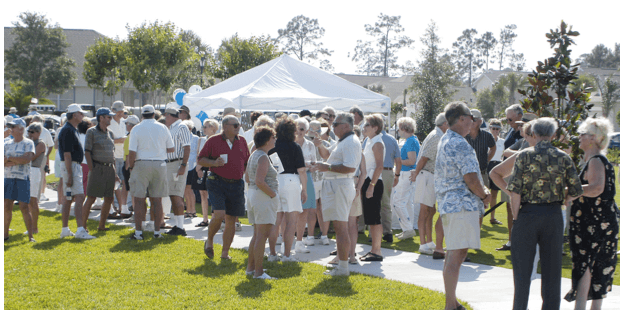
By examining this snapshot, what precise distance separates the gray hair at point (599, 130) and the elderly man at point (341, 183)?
227 centimetres

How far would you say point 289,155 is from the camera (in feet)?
19.4

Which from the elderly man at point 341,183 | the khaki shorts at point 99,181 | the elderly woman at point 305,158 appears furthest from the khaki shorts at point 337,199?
the khaki shorts at point 99,181

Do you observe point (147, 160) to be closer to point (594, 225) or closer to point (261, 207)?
point (261, 207)

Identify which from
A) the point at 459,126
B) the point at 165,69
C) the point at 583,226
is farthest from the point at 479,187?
the point at 165,69

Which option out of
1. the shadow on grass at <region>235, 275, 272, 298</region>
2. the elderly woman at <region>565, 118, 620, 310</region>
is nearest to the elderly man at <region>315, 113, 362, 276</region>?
the shadow on grass at <region>235, 275, 272, 298</region>

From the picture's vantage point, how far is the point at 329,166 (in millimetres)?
5762

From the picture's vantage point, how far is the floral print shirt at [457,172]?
427 centimetres

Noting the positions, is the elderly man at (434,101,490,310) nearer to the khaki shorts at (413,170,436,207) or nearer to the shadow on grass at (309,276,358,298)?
the shadow on grass at (309,276,358,298)

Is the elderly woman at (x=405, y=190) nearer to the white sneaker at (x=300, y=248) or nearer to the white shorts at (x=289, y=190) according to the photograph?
the white sneaker at (x=300, y=248)

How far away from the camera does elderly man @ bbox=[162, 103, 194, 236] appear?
325 inches

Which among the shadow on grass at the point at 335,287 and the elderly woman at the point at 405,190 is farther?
the elderly woman at the point at 405,190

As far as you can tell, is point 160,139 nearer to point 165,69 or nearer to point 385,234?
point 385,234

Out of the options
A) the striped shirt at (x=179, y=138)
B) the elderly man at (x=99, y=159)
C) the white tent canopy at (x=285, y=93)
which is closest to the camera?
the elderly man at (x=99, y=159)

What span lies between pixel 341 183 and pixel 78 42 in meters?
55.1
